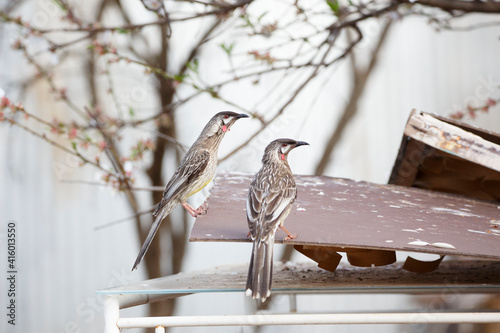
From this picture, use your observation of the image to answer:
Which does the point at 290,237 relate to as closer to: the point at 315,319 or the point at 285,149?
the point at 315,319

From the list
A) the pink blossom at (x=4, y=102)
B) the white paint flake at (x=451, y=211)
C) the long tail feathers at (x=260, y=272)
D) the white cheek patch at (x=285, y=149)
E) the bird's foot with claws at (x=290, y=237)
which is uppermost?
the pink blossom at (x=4, y=102)

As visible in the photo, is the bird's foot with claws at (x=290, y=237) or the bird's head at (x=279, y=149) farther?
the bird's head at (x=279, y=149)

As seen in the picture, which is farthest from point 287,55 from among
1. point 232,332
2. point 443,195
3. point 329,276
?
point 329,276

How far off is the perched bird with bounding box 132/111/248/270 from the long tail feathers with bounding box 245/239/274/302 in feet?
1.66

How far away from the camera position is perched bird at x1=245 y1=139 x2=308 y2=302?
116 centimetres

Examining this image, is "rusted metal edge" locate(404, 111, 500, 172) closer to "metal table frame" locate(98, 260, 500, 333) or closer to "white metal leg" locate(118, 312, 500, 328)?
"metal table frame" locate(98, 260, 500, 333)

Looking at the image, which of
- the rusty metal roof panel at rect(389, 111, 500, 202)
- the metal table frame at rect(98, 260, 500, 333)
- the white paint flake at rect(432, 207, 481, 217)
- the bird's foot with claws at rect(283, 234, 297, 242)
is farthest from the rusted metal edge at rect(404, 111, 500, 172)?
the bird's foot with claws at rect(283, 234, 297, 242)

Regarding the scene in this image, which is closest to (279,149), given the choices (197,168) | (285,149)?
(285,149)

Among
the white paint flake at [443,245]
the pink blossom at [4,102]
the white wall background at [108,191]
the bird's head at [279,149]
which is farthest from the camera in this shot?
the white wall background at [108,191]

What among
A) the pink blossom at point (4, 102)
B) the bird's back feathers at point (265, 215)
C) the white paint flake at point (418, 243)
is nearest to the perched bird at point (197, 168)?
the bird's back feathers at point (265, 215)

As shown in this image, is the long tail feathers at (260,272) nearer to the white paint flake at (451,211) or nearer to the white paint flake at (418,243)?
the white paint flake at (418,243)

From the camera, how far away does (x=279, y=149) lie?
1.59m

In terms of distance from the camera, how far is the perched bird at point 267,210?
1161mm

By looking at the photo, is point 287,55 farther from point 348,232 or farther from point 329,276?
point 348,232
